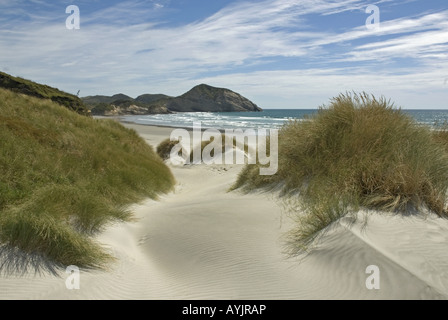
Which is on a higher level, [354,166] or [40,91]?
[40,91]

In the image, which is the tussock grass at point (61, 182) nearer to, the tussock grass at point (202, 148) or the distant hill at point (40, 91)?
the distant hill at point (40, 91)

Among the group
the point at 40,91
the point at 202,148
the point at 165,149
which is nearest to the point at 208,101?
the point at 165,149

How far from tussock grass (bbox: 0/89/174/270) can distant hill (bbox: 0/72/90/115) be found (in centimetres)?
713

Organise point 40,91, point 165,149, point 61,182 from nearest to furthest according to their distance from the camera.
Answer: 1. point 61,182
2. point 40,91
3. point 165,149

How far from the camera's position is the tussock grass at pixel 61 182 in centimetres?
457

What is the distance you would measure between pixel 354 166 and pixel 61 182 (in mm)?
5736

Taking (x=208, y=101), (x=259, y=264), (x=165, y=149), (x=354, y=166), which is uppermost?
(x=208, y=101)

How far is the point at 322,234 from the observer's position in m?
5.24

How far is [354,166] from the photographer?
22.8 feet

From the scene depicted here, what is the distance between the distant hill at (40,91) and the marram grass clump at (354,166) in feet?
46.2

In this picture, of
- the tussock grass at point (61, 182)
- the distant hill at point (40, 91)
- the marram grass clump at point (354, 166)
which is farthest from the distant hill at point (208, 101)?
the marram grass clump at point (354, 166)

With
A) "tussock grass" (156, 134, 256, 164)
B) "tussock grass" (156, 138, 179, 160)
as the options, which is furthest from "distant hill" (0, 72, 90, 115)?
"tussock grass" (156, 134, 256, 164)

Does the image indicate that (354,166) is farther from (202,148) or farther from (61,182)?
(202,148)
